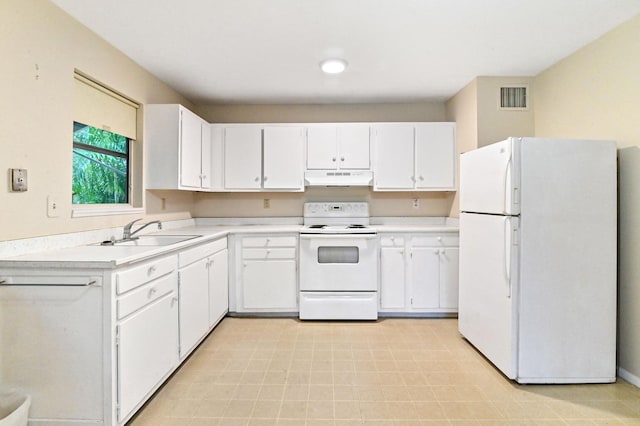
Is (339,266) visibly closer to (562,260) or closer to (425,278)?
(425,278)

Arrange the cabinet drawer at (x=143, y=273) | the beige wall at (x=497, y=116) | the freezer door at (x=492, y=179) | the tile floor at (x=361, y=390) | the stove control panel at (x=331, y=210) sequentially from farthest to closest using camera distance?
the stove control panel at (x=331, y=210)
the beige wall at (x=497, y=116)
the freezer door at (x=492, y=179)
the tile floor at (x=361, y=390)
the cabinet drawer at (x=143, y=273)

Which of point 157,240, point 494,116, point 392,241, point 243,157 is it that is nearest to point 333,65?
point 243,157

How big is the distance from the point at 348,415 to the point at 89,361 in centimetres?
137

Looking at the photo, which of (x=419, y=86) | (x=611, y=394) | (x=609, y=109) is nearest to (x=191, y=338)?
(x=611, y=394)

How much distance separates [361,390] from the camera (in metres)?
2.18

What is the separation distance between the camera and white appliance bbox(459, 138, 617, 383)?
221 centimetres

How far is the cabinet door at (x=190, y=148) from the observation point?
3.11m

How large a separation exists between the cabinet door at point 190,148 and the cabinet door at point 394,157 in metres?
1.88

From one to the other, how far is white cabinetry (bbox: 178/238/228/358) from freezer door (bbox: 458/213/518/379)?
2186 mm

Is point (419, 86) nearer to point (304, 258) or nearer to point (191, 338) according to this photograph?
point (304, 258)

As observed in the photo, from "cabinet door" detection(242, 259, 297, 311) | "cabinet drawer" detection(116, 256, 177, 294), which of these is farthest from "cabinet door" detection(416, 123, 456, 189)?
"cabinet drawer" detection(116, 256, 177, 294)

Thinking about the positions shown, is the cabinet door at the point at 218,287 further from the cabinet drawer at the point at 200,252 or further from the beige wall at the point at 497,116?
the beige wall at the point at 497,116

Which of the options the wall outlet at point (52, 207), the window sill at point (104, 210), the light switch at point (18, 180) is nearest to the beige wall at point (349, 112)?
the window sill at point (104, 210)

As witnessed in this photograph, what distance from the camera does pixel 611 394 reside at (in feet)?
6.97
